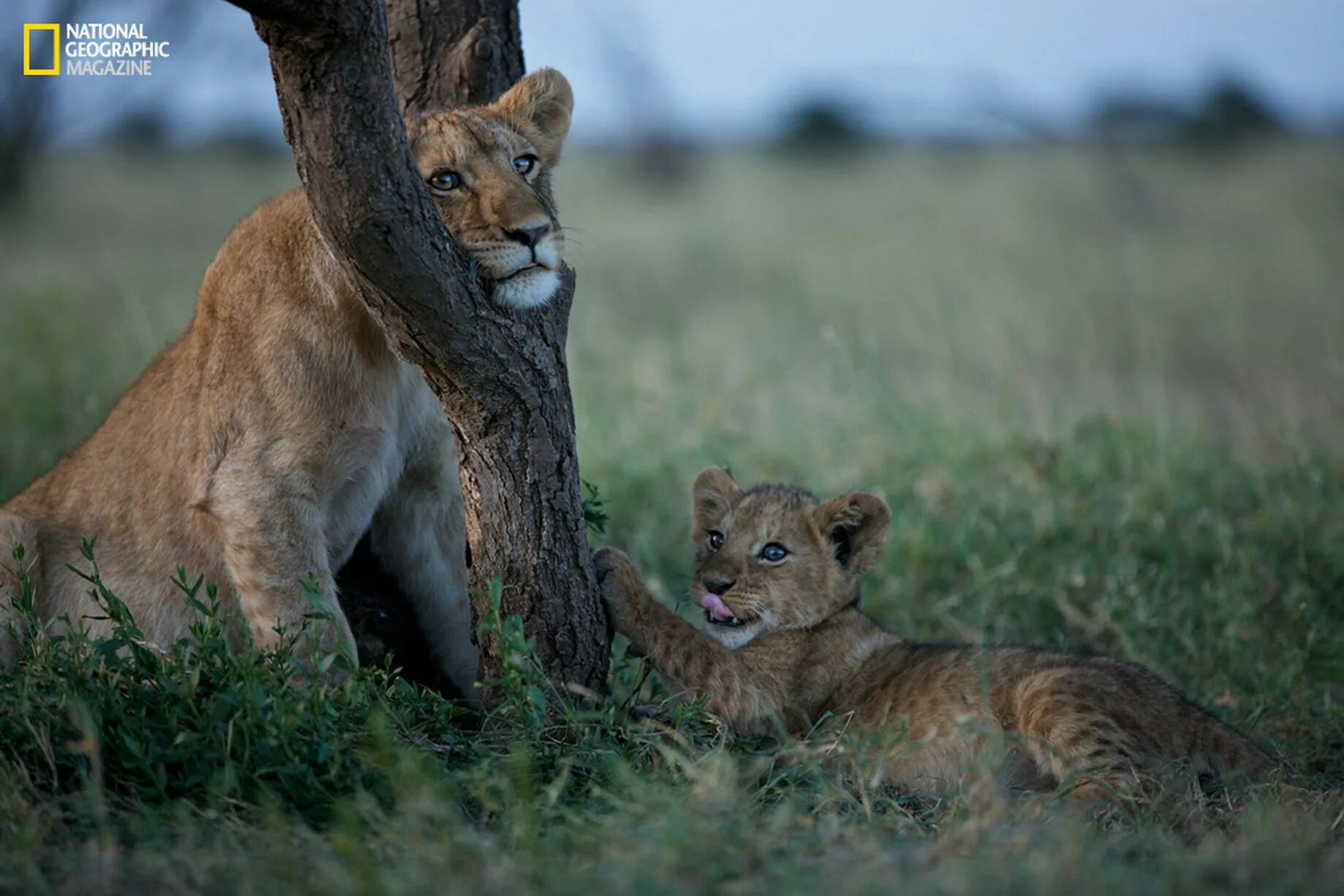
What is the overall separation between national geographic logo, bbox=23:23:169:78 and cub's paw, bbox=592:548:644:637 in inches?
166

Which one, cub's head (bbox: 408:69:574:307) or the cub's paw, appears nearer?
cub's head (bbox: 408:69:574:307)

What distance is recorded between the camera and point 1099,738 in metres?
3.50

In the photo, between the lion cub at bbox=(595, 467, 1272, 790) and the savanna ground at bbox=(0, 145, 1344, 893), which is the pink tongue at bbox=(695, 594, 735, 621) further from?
the savanna ground at bbox=(0, 145, 1344, 893)

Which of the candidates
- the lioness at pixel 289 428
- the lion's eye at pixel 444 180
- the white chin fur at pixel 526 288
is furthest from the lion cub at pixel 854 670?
the lion's eye at pixel 444 180

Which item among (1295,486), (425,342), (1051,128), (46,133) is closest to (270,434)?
(425,342)

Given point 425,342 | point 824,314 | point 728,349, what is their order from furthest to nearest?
1. point 824,314
2. point 728,349
3. point 425,342

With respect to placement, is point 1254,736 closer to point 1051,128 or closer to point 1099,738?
point 1099,738

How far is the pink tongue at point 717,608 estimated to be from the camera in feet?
13.4

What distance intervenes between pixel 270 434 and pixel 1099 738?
2.35 metres

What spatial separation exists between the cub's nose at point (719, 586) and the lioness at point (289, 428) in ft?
2.68

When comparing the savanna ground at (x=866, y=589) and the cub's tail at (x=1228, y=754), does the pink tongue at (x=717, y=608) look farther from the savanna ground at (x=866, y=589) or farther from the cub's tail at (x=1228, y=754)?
the cub's tail at (x=1228, y=754)

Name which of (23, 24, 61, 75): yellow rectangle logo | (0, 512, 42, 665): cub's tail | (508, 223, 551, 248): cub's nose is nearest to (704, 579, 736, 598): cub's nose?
(508, 223, 551, 248): cub's nose

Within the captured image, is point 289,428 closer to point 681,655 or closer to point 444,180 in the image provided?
point 444,180

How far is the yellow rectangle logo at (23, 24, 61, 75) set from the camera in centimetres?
1019
